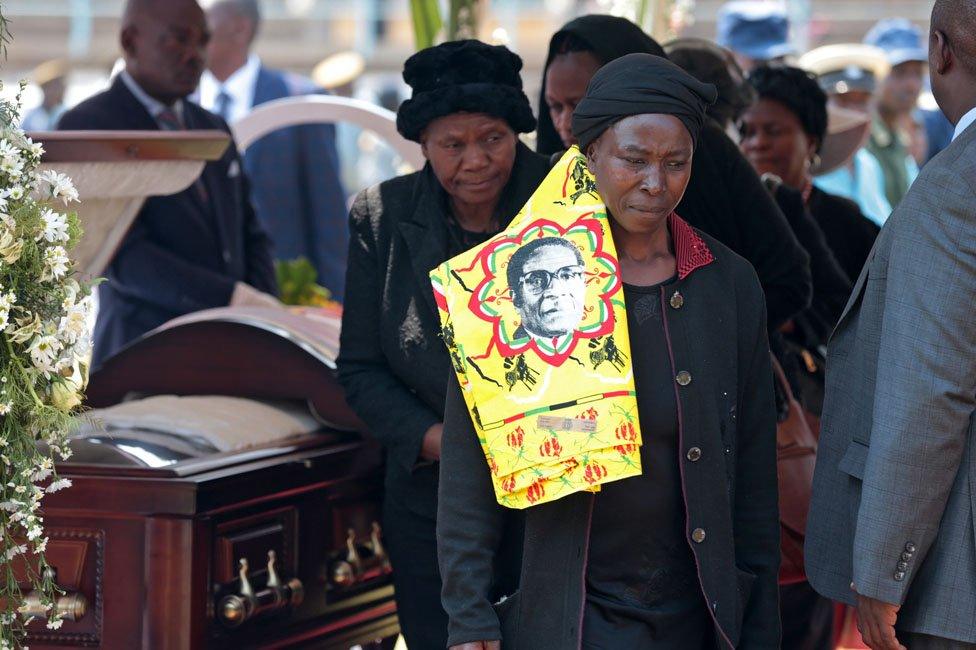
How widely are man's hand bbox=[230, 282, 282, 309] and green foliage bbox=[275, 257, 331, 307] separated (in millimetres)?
534

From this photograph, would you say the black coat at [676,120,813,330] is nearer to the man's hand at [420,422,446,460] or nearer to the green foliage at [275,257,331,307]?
the man's hand at [420,422,446,460]

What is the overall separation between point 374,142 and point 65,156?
28.3ft

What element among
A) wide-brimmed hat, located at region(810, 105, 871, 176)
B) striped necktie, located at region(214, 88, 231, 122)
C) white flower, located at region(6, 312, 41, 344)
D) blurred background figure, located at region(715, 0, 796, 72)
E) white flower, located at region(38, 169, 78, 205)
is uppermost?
blurred background figure, located at region(715, 0, 796, 72)

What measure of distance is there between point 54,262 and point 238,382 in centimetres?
154

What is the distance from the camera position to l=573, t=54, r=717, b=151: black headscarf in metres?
2.58

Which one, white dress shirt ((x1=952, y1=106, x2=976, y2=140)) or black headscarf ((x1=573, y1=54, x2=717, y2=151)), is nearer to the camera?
black headscarf ((x1=573, y1=54, x2=717, y2=151))

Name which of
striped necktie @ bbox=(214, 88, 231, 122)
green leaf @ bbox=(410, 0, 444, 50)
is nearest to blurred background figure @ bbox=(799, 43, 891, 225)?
green leaf @ bbox=(410, 0, 444, 50)

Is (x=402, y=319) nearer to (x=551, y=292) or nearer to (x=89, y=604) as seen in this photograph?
(x=551, y=292)

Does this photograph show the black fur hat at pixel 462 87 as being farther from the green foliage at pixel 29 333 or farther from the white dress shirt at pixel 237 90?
the white dress shirt at pixel 237 90

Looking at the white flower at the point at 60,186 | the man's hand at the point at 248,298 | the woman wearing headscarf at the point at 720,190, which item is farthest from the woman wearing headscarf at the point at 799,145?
the white flower at the point at 60,186

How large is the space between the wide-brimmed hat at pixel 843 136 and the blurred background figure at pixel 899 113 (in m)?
1.47

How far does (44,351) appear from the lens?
104 inches

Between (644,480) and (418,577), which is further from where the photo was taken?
(418,577)

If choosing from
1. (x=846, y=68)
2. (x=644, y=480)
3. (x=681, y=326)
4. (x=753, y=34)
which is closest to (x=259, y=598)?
(x=644, y=480)
